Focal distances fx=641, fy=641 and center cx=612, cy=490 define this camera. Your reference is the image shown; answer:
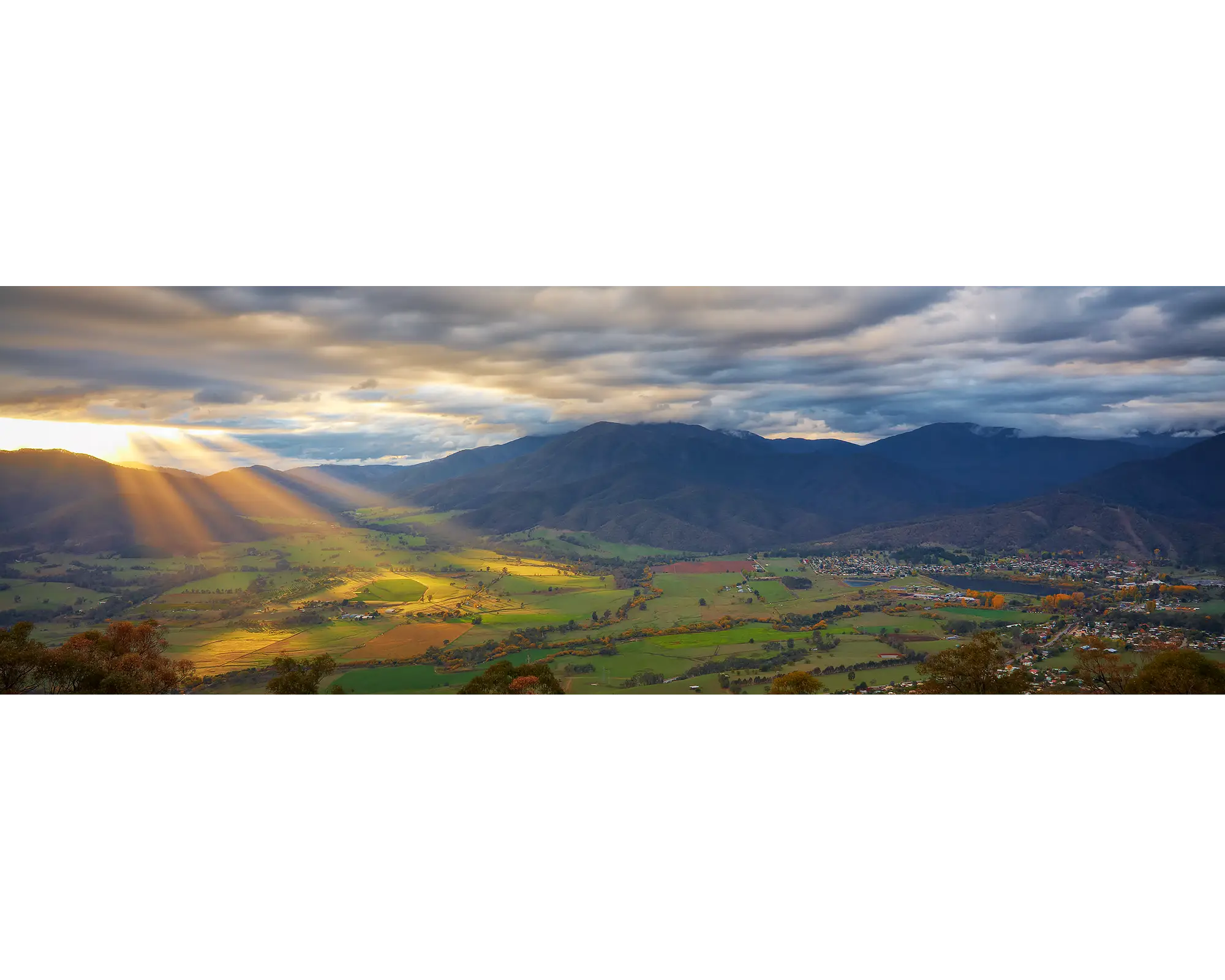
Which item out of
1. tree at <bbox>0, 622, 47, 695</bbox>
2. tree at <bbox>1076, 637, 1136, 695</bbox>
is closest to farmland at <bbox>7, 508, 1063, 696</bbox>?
tree at <bbox>0, 622, 47, 695</bbox>

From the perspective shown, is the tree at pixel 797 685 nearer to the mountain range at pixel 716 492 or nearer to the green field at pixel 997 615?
the green field at pixel 997 615

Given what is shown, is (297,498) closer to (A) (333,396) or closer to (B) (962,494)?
(A) (333,396)

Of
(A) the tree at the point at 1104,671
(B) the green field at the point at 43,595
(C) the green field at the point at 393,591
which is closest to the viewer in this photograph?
(A) the tree at the point at 1104,671

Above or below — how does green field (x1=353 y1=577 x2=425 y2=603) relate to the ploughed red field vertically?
below

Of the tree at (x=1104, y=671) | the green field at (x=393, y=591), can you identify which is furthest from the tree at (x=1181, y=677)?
the green field at (x=393, y=591)

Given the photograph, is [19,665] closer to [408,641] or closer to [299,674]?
[299,674]

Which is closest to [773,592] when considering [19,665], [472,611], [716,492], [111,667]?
[716,492]

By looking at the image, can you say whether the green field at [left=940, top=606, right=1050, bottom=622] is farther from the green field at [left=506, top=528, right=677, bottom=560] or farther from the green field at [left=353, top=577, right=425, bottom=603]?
the green field at [left=353, top=577, right=425, bottom=603]
